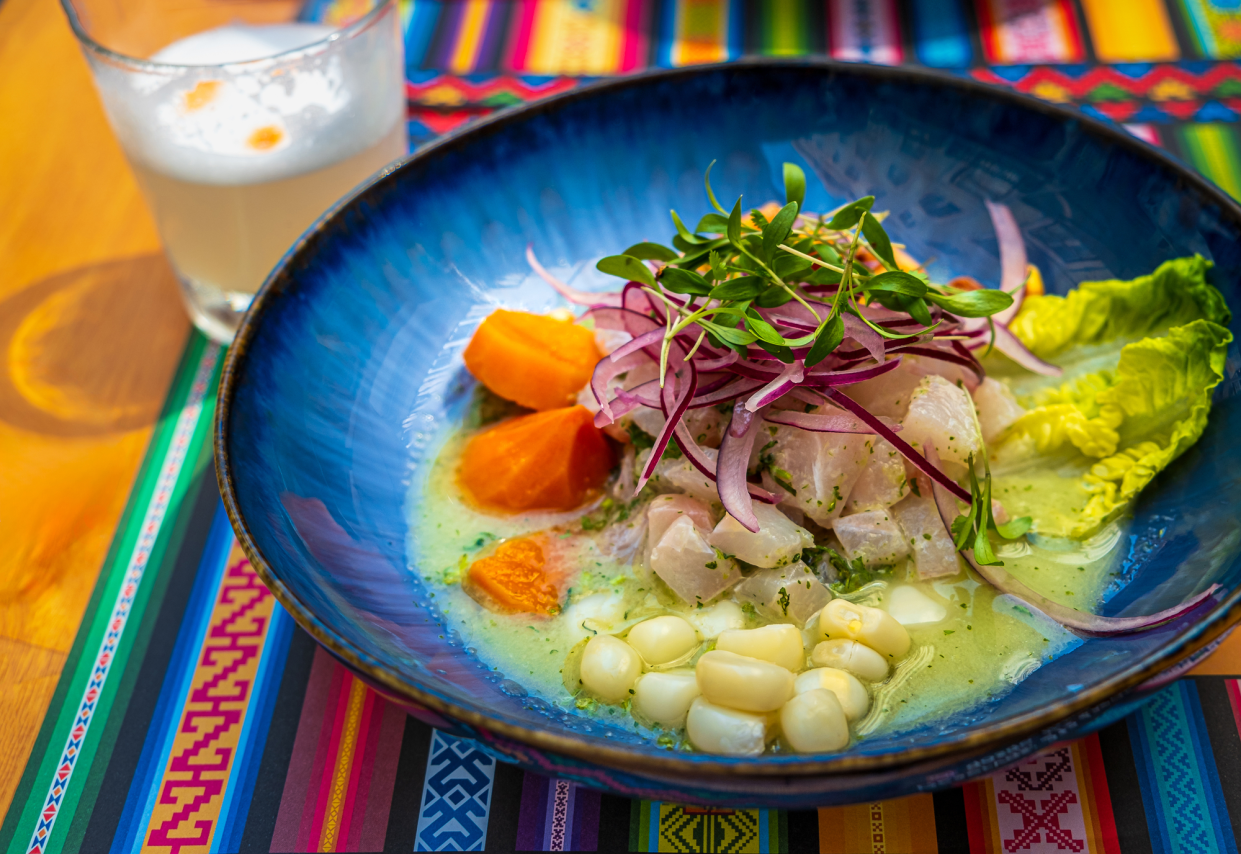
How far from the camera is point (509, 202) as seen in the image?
2449mm

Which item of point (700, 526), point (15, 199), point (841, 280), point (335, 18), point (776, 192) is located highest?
point (335, 18)

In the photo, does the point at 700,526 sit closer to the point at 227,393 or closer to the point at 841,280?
the point at 841,280

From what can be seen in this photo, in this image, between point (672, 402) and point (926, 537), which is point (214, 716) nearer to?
point (672, 402)

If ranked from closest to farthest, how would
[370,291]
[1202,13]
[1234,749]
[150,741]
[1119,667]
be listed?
[1119,667] < [1234,749] < [150,741] < [370,291] < [1202,13]

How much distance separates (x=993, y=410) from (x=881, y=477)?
13.6 inches

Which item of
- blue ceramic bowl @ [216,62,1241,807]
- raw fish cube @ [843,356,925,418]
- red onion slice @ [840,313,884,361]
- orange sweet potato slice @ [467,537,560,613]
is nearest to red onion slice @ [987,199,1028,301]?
blue ceramic bowl @ [216,62,1241,807]

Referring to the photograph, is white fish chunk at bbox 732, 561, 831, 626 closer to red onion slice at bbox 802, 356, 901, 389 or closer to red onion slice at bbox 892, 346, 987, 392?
red onion slice at bbox 802, 356, 901, 389

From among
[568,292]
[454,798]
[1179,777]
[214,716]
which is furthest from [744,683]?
[568,292]

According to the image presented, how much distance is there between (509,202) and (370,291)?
17.3 inches

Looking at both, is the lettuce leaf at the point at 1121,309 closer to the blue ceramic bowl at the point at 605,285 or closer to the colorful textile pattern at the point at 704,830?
the blue ceramic bowl at the point at 605,285

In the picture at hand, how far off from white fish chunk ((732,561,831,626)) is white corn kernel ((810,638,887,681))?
0.12 meters

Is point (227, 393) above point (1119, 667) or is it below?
above

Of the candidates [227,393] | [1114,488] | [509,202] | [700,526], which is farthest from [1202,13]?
[227,393]

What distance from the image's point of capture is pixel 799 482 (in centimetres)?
188
